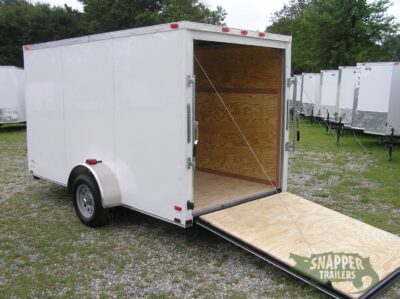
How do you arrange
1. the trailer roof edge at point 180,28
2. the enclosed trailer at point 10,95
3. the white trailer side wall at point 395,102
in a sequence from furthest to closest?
the enclosed trailer at point 10,95 → the white trailer side wall at point 395,102 → the trailer roof edge at point 180,28

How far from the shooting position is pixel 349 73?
1423cm

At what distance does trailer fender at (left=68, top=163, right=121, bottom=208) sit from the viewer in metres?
5.34

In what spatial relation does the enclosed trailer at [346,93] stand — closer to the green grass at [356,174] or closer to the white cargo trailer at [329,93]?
the green grass at [356,174]

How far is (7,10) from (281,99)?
1420 inches

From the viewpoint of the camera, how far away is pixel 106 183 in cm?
540

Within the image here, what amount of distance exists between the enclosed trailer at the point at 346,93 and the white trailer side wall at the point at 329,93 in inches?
65.7

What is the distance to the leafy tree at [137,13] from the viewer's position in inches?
1312

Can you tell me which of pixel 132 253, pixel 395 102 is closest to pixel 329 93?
pixel 395 102

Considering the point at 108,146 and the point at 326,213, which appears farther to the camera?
the point at 108,146

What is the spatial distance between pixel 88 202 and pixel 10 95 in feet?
39.6

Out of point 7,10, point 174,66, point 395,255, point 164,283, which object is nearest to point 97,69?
point 174,66

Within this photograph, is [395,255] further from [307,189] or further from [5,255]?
[5,255]

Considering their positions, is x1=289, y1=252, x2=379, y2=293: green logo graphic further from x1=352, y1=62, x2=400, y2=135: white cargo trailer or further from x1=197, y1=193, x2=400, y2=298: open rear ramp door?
x1=352, y1=62, x2=400, y2=135: white cargo trailer

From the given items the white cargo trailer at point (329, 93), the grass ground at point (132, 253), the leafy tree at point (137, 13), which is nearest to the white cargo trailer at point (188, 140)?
the grass ground at point (132, 253)
